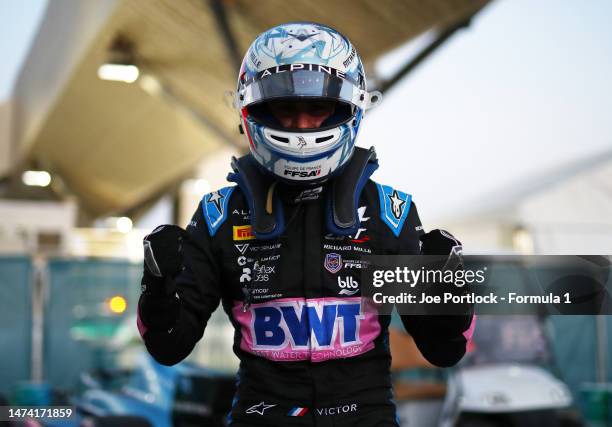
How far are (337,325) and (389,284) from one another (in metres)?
0.17

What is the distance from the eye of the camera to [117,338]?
943 centimetres

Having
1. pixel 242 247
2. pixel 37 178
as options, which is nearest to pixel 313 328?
pixel 242 247

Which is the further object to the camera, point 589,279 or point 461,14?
point 461,14

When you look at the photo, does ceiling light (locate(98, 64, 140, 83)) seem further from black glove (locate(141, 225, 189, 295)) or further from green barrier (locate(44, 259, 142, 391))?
black glove (locate(141, 225, 189, 295))

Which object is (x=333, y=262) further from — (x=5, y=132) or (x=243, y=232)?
(x=5, y=132)

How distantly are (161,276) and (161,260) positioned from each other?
0.04 meters

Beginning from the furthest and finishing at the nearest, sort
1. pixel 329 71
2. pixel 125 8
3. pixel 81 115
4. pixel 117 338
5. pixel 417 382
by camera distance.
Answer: pixel 81 115 → pixel 125 8 → pixel 117 338 → pixel 417 382 → pixel 329 71

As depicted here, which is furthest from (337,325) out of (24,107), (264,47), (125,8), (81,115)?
(24,107)

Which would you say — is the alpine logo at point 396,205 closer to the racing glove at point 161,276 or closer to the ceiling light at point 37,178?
the racing glove at point 161,276

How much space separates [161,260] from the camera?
2.00 m

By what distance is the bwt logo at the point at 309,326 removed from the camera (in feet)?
7.18

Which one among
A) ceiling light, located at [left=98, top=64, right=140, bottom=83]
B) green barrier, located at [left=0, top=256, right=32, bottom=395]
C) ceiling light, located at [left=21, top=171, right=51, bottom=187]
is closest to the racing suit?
green barrier, located at [left=0, top=256, right=32, bottom=395]

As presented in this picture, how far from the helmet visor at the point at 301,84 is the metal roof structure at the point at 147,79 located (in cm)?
147

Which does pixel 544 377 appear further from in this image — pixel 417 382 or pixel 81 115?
pixel 81 115
